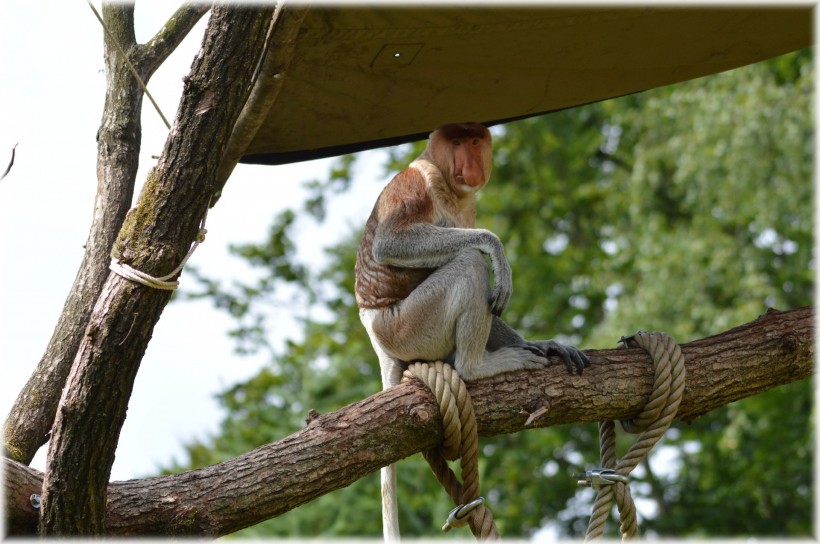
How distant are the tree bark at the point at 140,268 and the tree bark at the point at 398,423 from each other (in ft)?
0.65

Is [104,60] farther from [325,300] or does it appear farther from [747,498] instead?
[747,498]

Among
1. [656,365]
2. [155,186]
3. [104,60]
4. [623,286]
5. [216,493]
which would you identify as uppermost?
[623,286]

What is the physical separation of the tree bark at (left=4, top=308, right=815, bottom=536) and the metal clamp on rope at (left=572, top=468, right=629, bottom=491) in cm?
26

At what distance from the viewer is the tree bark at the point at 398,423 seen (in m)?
3.20

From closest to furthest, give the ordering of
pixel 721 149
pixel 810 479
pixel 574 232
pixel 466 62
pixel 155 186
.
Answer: pixel 155 186 → pixel 466 62 → pixel 721 149 → pixel 810 479 → pixel 574 232

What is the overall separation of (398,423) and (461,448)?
0.28 metres

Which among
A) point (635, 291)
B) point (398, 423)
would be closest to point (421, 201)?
point (398, 423)

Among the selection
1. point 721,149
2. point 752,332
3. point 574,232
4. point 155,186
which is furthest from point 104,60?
Result: point 574,232

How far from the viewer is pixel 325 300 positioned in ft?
42.1

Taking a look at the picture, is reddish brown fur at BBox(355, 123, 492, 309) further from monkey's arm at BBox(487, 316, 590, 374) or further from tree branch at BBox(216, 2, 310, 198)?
tree branch at BBox(216, 2, 310, 198)

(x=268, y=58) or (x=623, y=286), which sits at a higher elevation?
(x=623, y=286)

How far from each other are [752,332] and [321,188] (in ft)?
31.7

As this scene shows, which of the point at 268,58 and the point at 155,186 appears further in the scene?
the point at 268,58

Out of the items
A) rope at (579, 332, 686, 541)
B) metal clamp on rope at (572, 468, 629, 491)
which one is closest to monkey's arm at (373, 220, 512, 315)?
rope at (579, 332, 686, 541)
